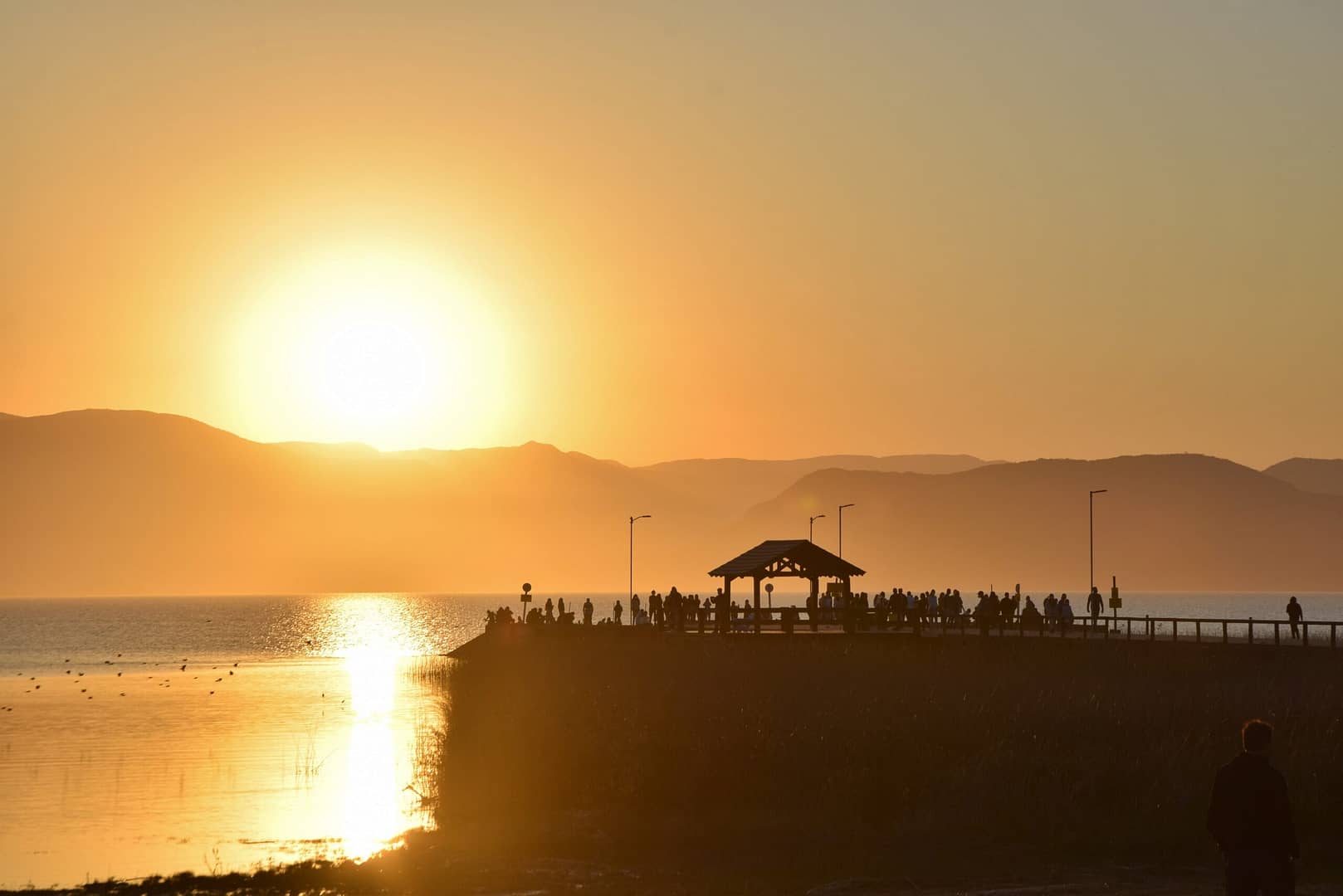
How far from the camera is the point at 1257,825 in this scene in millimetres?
14133

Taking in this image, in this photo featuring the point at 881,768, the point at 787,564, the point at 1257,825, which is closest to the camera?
the point at 1257,825

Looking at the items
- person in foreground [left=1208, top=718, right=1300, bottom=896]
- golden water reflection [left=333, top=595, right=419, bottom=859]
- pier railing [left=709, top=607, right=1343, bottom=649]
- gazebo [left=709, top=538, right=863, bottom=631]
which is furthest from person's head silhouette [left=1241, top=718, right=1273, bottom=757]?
gazebo [left=709, top=538, right=863, bottom=631]

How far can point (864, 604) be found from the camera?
213ft

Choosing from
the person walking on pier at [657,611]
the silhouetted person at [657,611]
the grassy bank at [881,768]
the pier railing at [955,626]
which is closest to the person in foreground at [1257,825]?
the grassy bank at [881,768]

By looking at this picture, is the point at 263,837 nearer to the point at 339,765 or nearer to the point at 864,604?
the point at 339,765

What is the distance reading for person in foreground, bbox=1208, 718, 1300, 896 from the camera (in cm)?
1409

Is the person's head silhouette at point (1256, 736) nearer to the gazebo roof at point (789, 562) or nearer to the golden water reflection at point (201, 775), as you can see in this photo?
the golden water reflection at point (201, 775)

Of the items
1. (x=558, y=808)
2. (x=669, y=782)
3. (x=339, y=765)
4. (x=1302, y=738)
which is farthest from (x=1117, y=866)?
(x=339, y=765)

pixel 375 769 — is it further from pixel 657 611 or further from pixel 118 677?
pixel 118 677

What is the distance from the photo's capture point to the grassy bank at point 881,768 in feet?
78.0

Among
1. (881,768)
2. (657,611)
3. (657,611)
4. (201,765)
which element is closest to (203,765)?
(201,765)

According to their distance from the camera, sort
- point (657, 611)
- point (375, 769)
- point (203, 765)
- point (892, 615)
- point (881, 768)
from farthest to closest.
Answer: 1. point (657, 611)
2. point (892, 615)
3. point (203, 765)
4. point (375, 769)
5. point (881, 768)

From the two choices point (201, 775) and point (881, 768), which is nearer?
point (881, 768)

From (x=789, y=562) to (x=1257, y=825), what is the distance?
164ft
